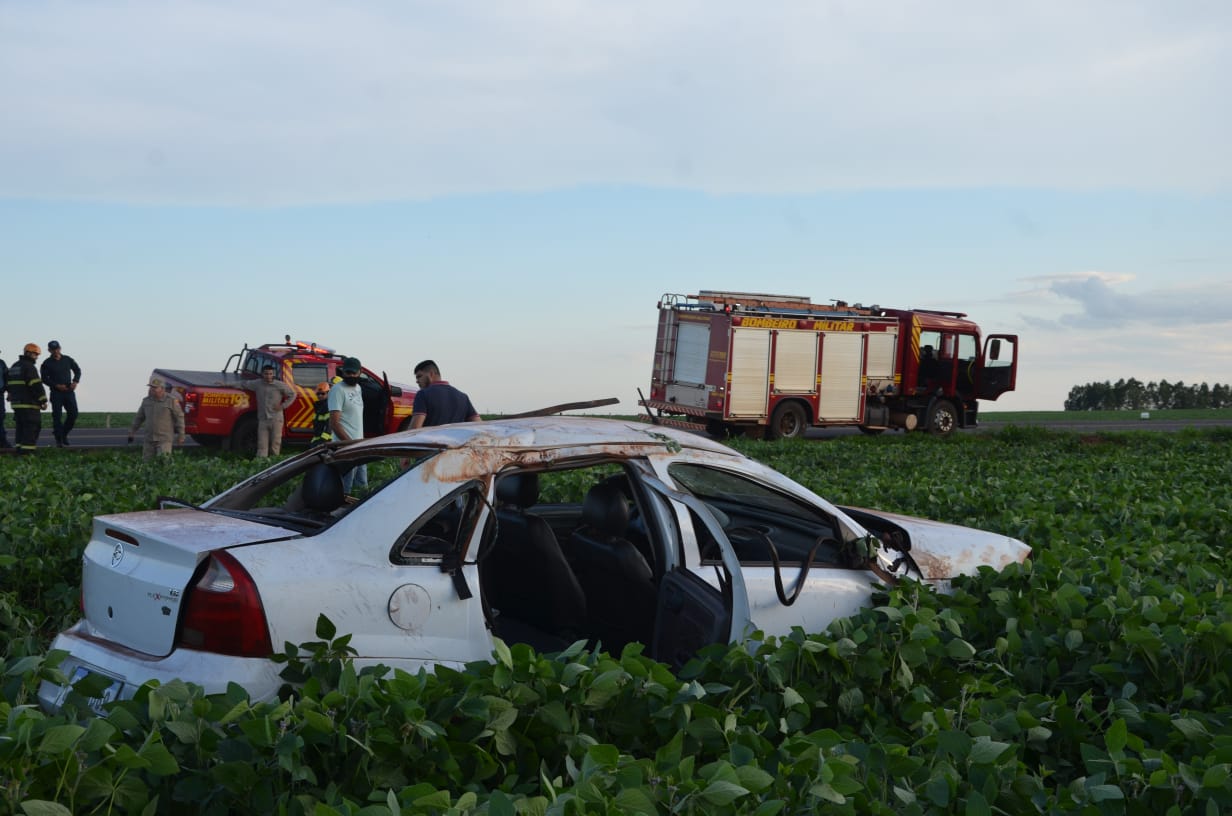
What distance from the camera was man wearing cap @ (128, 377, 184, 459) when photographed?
59.7ft

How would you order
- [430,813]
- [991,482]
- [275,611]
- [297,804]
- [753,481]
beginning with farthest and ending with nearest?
[991,482] < [753,481] < [275,611] < [297,804] < [430,813]

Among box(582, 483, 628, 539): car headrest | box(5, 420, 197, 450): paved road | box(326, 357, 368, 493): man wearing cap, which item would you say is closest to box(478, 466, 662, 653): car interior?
box(582, 483, 628, 539): car headrest

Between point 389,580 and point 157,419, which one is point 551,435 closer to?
point 389,580

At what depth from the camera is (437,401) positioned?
1172cm

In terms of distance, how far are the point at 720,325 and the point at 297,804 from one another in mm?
24611

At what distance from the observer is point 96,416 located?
37.4 m

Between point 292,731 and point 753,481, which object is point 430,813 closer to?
point 292,731

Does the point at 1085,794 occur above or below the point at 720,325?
below

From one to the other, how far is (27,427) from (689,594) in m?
19.0

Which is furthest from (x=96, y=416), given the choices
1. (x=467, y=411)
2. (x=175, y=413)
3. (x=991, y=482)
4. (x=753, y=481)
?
(x=753, y=481)

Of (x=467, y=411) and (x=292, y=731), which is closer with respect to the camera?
(x=292, y=731)

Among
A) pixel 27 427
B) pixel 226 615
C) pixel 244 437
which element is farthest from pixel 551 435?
pixel 27 427

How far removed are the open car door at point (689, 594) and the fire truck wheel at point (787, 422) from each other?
77.5ft

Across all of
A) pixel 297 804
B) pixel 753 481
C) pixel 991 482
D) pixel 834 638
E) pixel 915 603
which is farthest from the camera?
pixel 991 482
